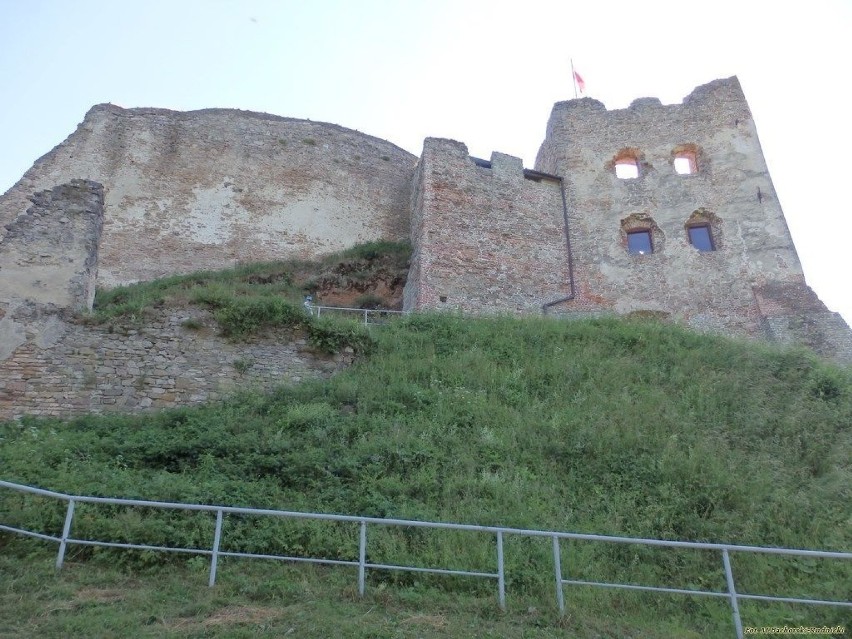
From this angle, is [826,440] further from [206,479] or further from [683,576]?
[206,479]

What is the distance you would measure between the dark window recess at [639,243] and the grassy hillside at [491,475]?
23.2ft

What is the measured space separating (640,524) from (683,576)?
2.76 feet

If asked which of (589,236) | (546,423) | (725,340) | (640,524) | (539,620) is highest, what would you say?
(589,236)

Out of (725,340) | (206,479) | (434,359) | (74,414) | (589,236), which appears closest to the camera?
(206,479)

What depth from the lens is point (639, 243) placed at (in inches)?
835

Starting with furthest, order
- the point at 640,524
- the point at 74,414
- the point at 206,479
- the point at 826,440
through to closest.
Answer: the point at 74,414
the point at 826,440
the point at 206,479
the point at 640,524

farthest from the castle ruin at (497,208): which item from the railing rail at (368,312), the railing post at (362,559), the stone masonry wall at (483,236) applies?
the railing post at (362,559)

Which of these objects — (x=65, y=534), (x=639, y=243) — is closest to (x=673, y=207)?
(x=639, y=243)

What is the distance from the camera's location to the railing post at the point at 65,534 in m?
6.88

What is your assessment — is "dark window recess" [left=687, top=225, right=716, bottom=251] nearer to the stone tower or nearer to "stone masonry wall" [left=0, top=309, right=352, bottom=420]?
the stone tower

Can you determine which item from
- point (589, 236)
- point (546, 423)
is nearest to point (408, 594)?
point (546, 423)

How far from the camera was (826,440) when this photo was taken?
34.8ft

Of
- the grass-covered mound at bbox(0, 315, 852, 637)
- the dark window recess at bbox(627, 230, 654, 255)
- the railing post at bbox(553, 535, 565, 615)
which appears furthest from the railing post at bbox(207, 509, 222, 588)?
the dark window recess at bbox(627, 230, 654, 255)

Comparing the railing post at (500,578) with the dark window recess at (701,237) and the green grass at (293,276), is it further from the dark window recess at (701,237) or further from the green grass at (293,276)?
the dark window recess at (701,237)
